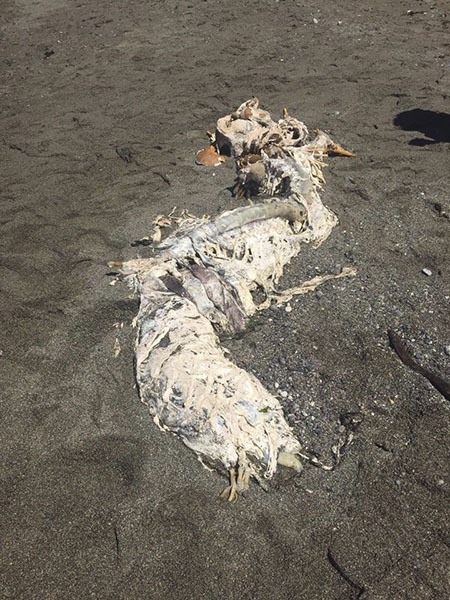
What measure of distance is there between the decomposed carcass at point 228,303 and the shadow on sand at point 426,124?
1.26 m

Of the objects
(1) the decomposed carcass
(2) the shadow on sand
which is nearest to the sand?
(2) the shadow on sand

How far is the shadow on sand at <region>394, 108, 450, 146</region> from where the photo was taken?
6129 mm

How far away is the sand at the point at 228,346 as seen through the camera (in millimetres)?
2682

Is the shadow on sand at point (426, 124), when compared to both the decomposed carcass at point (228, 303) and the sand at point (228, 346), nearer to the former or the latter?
the sand at point (228, 346)

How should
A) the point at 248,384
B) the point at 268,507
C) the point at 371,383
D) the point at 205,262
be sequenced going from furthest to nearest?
the point at 205,262 → the point at 371,383 → the point at 248,384 → the point at 268,507

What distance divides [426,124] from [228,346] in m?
4.47

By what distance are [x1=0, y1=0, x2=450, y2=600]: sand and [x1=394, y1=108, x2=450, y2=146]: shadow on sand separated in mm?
32

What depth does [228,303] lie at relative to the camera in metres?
3.89

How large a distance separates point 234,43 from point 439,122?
15.0 ft

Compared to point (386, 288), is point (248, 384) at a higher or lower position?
higher

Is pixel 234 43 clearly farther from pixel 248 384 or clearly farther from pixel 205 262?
pixel 248 384

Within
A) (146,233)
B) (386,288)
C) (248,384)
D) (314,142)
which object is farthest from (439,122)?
(248,384)

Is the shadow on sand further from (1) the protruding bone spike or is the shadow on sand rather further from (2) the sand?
(1) the protruding bone spike

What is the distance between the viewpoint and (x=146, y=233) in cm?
516
